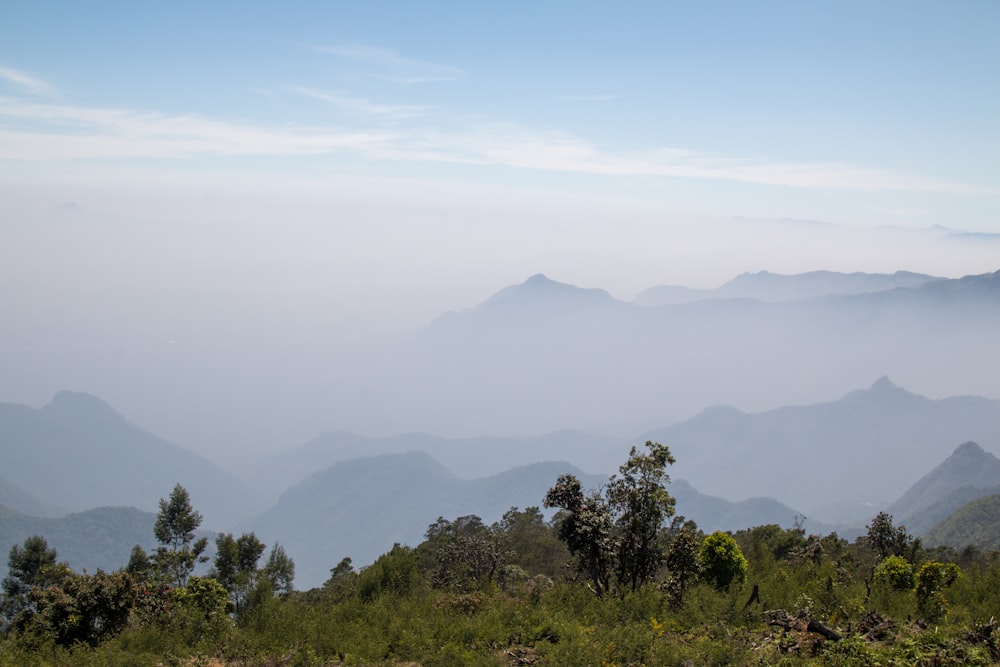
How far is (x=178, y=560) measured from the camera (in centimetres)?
4291

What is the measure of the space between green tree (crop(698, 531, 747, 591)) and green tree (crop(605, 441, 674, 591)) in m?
1.65

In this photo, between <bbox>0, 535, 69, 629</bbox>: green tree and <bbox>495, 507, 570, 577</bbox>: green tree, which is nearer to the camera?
<bbox>0, 535, 69, 629</bbox>: green tree

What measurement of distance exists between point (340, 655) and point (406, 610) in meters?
3.50

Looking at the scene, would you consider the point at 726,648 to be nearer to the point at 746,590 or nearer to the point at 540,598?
the point at 746,590

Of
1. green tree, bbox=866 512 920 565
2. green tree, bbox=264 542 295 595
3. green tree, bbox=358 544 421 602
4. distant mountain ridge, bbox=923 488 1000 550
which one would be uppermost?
green tree, bbox=358 544 421 602

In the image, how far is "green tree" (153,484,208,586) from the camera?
43.0 m

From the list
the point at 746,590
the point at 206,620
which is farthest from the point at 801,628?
the point at 206,620

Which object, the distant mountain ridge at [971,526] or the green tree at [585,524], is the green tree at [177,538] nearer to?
the green tree at [585,524]

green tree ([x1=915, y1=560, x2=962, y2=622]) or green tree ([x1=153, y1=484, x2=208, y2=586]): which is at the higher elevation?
green tree ([x1=915, y1=560, x2=962, y2=622])

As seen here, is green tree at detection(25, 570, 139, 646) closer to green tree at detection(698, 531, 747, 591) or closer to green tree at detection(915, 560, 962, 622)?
green tree at detection(698, 531, 747, 591)

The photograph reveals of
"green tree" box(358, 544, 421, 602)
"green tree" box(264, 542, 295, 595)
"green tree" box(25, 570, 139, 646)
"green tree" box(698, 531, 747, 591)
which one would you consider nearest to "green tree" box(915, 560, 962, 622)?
"green tree" box(698, 531, 747, 591)

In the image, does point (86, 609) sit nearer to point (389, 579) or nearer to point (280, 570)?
point (389, 579)

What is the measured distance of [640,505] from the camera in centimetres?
2516

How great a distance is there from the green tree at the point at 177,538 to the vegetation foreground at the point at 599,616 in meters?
13.6
